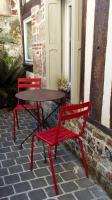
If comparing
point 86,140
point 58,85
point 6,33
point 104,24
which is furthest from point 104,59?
point 6,33

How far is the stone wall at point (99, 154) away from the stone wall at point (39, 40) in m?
1.59

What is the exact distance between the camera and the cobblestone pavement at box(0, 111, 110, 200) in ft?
7.39

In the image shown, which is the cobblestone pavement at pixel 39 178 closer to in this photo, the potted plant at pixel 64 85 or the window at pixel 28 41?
the potted plant at pixel 64 85

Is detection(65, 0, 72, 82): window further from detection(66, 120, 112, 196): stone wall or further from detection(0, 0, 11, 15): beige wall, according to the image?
detection(0, 0, 11, 15): beige wall

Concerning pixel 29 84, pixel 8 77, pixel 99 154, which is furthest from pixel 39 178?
pixel 8 77

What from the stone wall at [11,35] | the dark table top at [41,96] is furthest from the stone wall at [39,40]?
the stone wall at [11,35]

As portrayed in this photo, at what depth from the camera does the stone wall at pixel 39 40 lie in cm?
374

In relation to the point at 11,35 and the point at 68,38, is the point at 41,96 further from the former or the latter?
the point at 11,35

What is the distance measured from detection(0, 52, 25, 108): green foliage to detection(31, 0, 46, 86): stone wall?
865 mm

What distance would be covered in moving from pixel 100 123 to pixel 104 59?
2.22ft

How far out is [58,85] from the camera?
3.65 meters

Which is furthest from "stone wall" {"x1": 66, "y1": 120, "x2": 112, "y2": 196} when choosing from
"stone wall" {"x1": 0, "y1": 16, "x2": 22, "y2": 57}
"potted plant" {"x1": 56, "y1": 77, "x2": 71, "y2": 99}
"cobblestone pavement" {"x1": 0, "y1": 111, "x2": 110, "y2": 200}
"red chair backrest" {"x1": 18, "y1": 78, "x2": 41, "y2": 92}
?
"stone wall" {"x1": 0, "y1": 16, "x2": 22, "y2": 57}

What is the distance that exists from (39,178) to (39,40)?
2.48 m

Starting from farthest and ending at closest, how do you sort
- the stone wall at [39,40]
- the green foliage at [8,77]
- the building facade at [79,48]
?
the green foliage at [8,77] → the stone wall at [39,40] → the building facade at [79,48]
